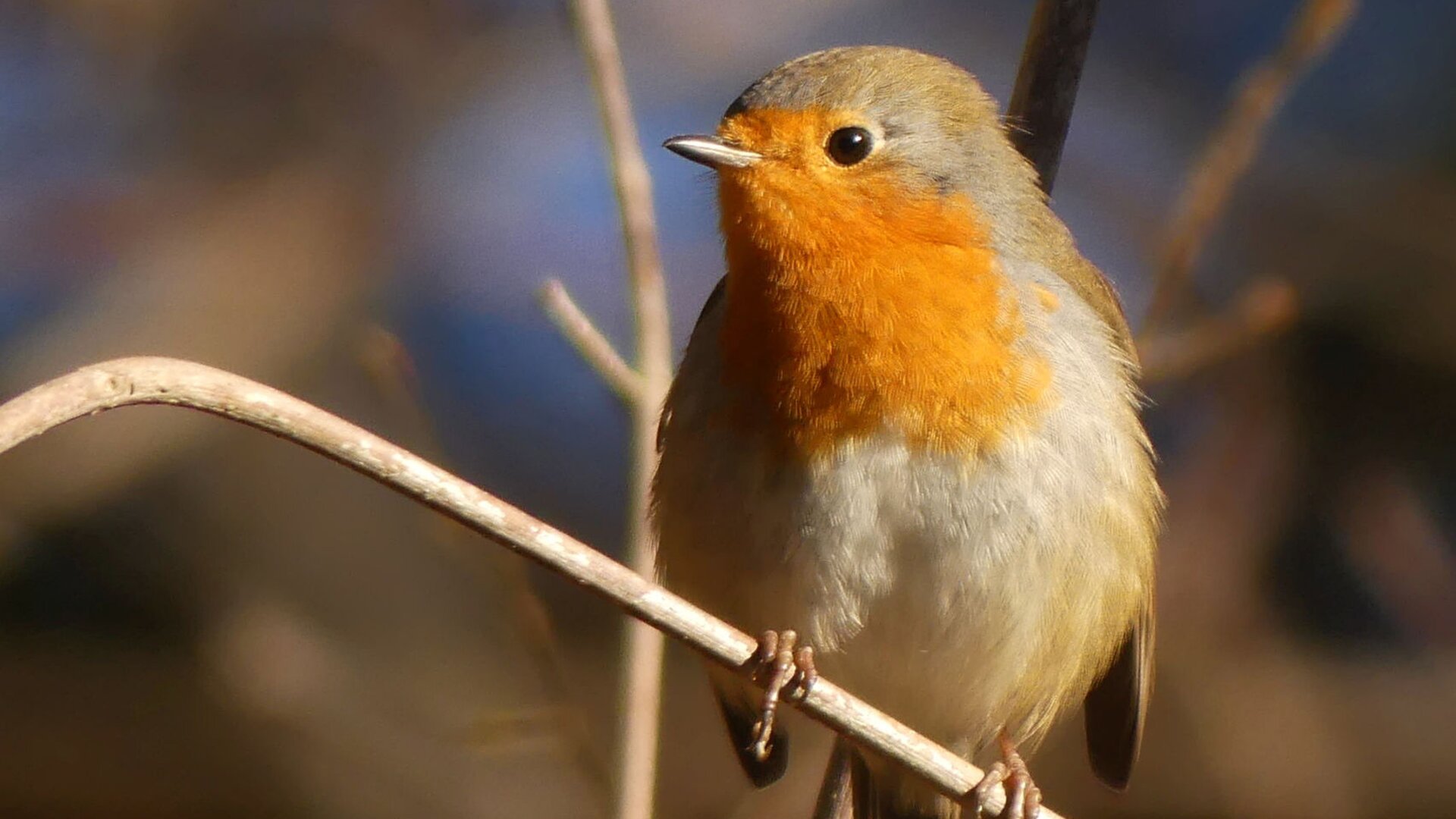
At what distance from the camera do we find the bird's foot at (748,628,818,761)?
2857 mm

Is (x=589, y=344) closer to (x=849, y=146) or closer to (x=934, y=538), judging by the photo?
(x=849, y=146)

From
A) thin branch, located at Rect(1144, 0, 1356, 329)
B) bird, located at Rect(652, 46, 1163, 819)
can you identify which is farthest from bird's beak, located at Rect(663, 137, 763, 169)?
thin branch, located at Rect(1144, 0, 1356, 329)

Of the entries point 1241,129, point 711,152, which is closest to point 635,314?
point 711,152

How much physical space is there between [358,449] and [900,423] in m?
1.21

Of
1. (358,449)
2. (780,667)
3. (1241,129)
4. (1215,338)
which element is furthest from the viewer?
(1215,338)

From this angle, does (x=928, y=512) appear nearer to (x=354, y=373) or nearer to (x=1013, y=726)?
(x=1013, y=726)

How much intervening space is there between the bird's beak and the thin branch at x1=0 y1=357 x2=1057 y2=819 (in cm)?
99

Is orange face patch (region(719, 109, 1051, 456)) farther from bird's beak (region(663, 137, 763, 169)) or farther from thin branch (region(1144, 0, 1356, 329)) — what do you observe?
thin branch (region(1144, 0, 1356, 329))

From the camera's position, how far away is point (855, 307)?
9.96ft

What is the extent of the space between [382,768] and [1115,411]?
11.5ft

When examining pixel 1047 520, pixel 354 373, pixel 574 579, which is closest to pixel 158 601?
pixel 354 373

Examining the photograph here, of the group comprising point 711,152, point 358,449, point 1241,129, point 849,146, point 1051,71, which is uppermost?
point 1241,129

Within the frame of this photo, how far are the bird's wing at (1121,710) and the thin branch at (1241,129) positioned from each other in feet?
2.23

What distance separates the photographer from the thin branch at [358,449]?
1.78 meters
